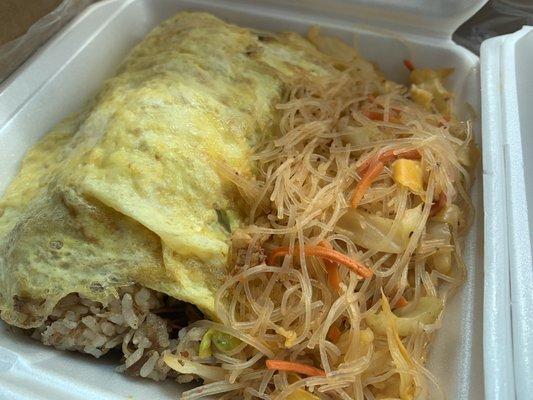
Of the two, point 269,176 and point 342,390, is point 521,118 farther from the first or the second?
point 342,390

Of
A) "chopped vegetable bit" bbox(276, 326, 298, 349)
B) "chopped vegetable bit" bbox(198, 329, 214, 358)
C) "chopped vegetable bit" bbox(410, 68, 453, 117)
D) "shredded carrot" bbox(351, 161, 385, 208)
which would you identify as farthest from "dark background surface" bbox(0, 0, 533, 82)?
"chopped vegetable bit" bbox(276, 326, 298, 349)

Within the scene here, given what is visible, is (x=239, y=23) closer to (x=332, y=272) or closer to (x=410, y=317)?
(x=332, y=272)

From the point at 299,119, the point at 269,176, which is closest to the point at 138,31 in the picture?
the point at 299,119

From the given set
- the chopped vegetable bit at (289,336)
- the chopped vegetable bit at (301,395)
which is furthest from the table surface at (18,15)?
the chopped vegetable bit at (301,395)

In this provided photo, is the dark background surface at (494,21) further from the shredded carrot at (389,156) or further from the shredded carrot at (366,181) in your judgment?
the shredded carrot at (366,181)

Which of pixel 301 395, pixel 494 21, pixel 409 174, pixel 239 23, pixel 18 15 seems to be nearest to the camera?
pixel 301 395

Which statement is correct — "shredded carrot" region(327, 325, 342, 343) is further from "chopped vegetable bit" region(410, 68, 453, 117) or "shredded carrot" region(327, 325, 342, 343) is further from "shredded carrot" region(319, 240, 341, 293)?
"chopped vegetable bit" region(410, 68, 453, 117)

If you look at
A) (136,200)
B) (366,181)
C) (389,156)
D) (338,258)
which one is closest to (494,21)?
(389,156)
